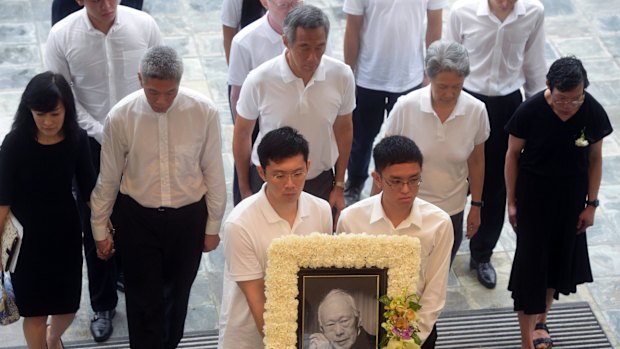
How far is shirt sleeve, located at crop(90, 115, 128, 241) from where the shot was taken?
5031mm

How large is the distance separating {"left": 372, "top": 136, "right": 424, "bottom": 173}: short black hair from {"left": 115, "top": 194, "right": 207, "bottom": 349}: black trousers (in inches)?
40.0

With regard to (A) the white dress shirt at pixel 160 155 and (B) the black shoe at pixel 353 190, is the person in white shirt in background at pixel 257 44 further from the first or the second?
(B) the black shoe at pixel 353 190

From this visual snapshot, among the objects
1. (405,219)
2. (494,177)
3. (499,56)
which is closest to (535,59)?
(499,56)

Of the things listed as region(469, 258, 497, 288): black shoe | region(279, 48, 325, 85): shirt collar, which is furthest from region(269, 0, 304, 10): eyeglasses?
region(469, 258, 497, 288): black shoe

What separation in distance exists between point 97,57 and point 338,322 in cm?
213

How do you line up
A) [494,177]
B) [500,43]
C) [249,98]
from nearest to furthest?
1. [249,98]
2. [500,43]
3. [494,177]

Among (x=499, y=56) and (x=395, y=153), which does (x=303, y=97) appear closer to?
(x=395, y=153)

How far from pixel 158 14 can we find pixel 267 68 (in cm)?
409

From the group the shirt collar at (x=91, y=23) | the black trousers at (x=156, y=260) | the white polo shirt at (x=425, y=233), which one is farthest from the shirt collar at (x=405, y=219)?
the shirt collar at (x=91, y=23)

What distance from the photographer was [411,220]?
14.9ft

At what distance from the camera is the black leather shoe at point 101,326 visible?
5957mm

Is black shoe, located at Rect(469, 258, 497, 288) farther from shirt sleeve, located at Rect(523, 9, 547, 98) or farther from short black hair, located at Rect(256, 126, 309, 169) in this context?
short black hair, located at Rect(256, 126, 309, 169)

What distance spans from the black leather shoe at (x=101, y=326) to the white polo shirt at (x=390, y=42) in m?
1.94

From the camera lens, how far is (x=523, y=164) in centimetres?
556
